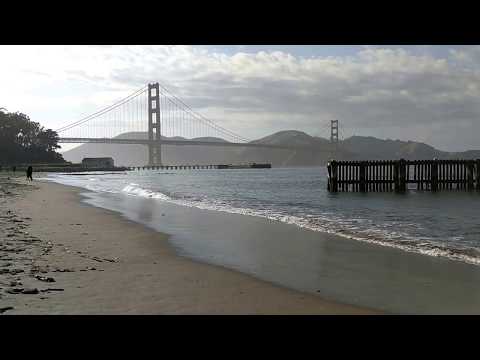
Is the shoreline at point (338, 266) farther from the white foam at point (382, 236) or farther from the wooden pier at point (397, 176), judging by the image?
the wooden pier at point (397, 176)

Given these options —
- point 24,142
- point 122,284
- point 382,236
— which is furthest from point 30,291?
point 24,142

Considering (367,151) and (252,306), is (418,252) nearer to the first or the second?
(252,306)

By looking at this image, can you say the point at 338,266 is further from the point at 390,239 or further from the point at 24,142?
the point at 24,142

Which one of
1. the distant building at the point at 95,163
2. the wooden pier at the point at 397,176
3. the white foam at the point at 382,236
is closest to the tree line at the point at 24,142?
the distant building at the point at 95,163

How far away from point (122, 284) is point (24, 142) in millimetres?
116183

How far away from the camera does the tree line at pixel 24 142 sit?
9938cm

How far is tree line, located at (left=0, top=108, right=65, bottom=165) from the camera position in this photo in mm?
99375

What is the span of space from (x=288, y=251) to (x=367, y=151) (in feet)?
456

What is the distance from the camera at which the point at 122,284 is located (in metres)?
5.72

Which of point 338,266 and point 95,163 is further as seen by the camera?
point 95,163

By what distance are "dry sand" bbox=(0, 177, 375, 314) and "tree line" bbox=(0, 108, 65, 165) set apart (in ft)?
330

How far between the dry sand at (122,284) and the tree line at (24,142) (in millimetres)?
100696

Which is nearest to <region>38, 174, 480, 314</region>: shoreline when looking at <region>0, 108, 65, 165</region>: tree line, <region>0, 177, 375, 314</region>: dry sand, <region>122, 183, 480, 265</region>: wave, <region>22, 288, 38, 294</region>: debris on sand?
<region>122, 183, 480, 265</region>: wave
